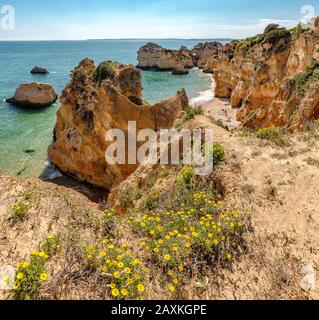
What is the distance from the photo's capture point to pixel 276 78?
29.9 metres

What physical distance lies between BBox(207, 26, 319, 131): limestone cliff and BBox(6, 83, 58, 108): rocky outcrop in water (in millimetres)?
28141

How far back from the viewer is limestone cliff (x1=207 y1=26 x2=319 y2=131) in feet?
56.7

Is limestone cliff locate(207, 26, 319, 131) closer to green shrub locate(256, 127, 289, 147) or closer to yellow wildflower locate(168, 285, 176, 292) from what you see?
green shrub locate(256, 127, 289, 147)

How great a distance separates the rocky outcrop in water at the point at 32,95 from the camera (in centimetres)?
4534

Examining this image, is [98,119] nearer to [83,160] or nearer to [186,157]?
[83,160]

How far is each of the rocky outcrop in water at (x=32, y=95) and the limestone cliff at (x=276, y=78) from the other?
2814 centimetres

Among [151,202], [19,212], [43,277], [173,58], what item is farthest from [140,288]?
[173,58]

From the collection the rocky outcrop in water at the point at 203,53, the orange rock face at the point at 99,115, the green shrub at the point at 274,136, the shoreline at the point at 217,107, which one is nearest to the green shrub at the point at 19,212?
the green shrub at the point at 274,136

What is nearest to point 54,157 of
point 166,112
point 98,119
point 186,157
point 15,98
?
point 98,119
